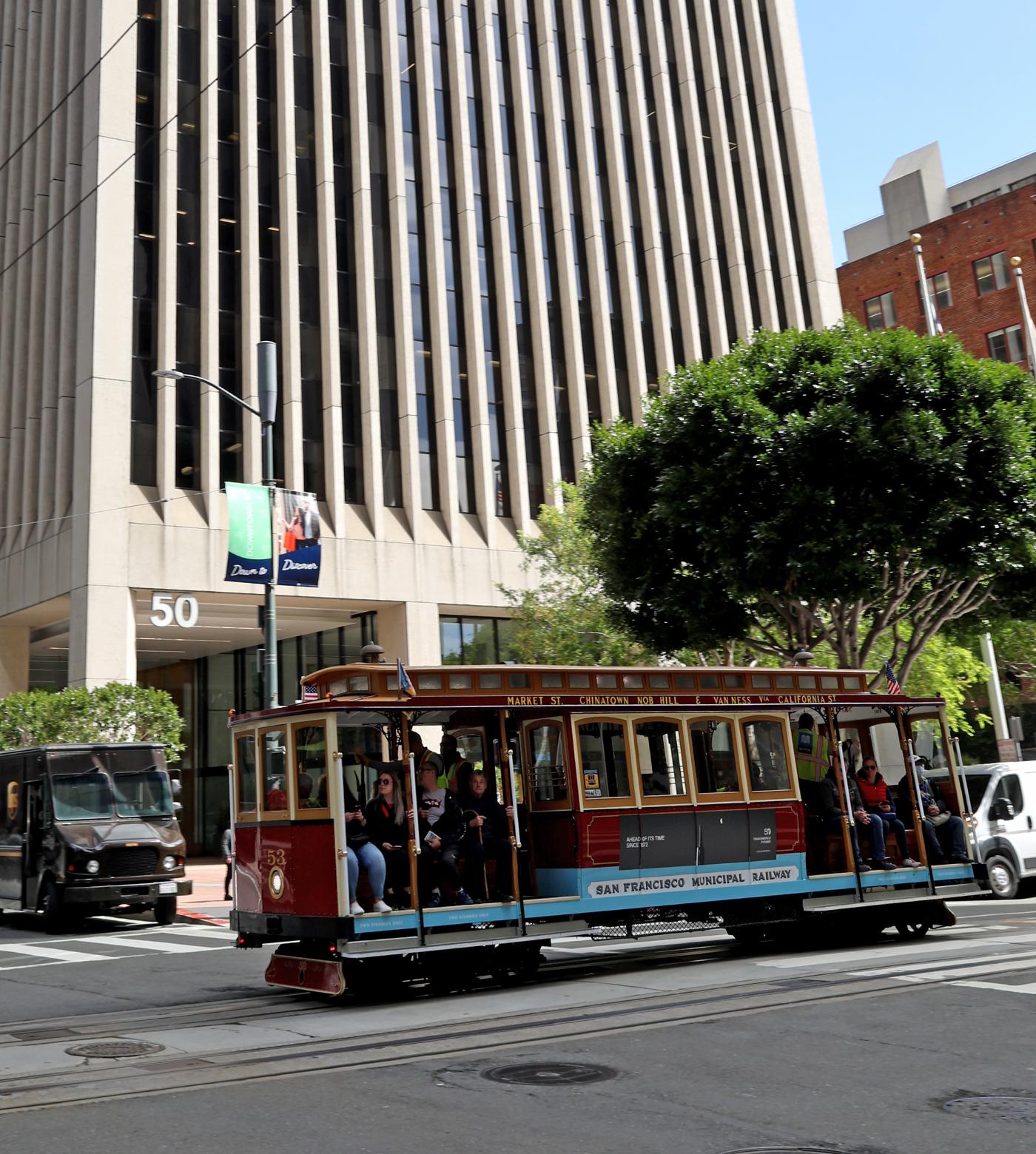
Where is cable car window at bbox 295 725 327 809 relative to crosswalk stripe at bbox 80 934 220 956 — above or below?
above

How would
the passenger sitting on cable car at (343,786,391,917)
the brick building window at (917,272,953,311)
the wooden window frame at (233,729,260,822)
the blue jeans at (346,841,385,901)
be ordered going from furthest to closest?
the brick building window at (917,272,953,311), the wooden window frame at (233,729,260,822), the blue jeans at (346,841,385,901), the passenger sitting on cable car at (343,786,391,917)

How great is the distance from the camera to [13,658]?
38031 mm

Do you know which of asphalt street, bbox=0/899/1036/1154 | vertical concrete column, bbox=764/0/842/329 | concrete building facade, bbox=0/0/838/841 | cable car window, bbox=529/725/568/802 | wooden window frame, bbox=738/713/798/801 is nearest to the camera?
asphalt street, bbox=0/899/1036/1154

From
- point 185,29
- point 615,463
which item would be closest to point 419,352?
point 185,29

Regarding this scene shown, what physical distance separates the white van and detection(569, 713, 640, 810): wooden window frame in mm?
9040

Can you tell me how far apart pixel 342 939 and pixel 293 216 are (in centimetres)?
2934

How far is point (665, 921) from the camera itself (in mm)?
12719

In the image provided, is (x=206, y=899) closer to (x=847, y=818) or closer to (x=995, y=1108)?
(x=847, y=818)

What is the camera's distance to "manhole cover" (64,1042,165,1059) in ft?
29.0

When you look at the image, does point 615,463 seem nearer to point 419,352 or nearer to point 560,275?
point 419,352

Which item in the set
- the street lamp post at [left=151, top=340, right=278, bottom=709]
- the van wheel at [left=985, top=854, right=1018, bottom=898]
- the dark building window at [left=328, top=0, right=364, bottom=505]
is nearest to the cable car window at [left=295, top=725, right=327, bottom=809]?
the street lamp post at [left=151, top=340, right=278, bottom=709]

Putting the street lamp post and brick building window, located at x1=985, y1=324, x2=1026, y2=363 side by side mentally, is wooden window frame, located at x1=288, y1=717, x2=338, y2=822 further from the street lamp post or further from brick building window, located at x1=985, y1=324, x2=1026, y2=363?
brick building window, located at x1=985, y1=324, x2=1026, y2=363

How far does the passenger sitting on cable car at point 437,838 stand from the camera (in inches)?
455

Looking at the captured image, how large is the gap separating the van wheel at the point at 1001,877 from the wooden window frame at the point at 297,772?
12.6 meters
